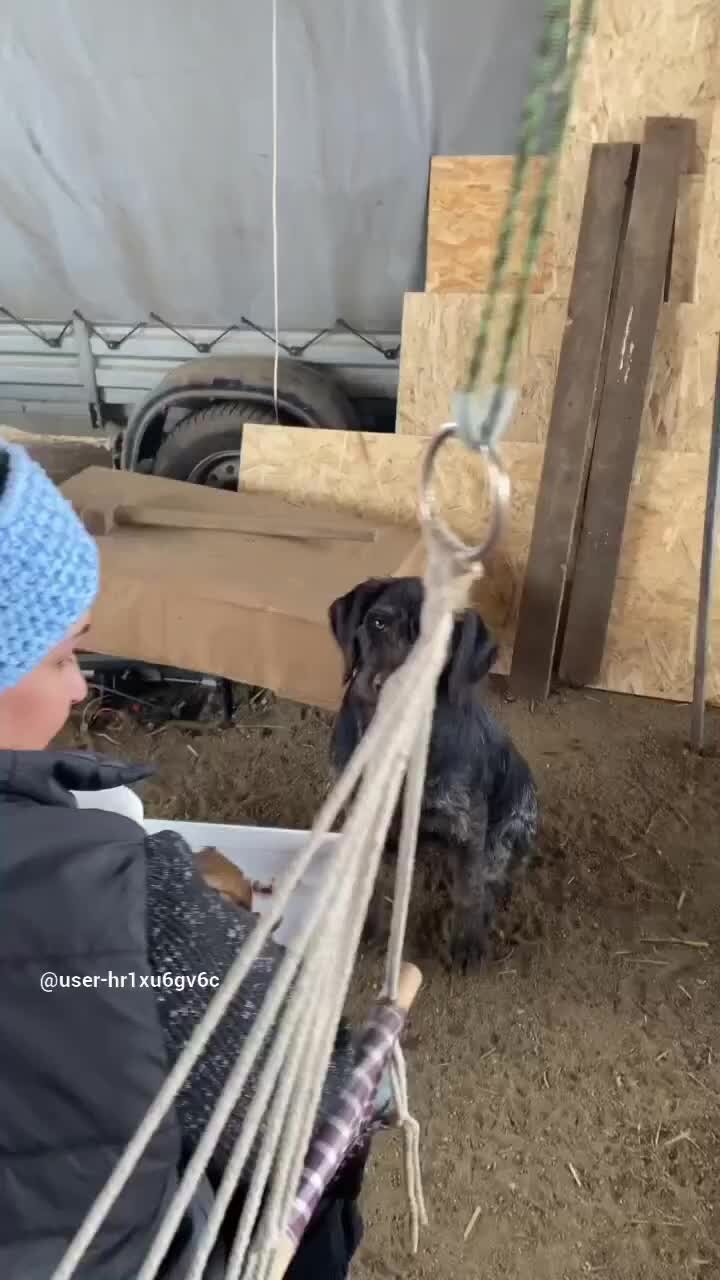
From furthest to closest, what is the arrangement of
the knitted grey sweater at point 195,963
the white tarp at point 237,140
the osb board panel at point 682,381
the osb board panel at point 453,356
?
the osb board panel at point 453,356 < the osb board panel at point 682,381 < the white tarp at point 237,140 < the knitted grey sweater at point 195,963

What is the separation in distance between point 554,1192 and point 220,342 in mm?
2193

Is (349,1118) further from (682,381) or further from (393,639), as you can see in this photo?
(682,381)

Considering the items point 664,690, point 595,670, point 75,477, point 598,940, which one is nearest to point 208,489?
point 75,477

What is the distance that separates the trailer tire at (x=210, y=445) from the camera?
8.92ft

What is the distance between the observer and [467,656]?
1.64 m

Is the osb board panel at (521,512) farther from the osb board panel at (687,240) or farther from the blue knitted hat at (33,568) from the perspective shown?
the blue knitted hat at (33,568)

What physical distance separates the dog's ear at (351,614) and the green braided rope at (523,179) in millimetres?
1188

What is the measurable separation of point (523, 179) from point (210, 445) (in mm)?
2358

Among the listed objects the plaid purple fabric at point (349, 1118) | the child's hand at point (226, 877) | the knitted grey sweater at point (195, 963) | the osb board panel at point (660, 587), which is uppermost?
the knitted grey sweater at point (195, 963)

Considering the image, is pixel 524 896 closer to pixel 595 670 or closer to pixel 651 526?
pixel 595 670

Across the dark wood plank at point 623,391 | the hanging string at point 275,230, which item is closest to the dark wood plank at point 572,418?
the dark wood plank at point 623,391

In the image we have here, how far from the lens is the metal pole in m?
2.14

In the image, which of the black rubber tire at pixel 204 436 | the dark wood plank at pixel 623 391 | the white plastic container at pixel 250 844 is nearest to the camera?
the white plastic container at pixel 250 844

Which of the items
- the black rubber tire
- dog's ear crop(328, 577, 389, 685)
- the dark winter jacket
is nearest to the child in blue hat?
the dark winter jacket
